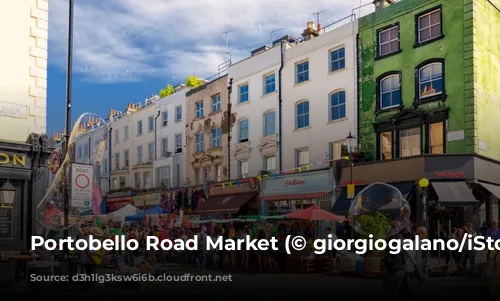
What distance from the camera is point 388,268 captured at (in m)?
11.4

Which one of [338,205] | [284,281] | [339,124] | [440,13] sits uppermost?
[440,13]

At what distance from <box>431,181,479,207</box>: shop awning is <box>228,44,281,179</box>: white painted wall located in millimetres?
10281

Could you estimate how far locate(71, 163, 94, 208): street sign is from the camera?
1366 cm

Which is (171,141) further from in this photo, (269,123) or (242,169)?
(269,123)

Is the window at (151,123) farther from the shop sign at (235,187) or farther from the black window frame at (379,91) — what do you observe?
the black window frame at (379,91)

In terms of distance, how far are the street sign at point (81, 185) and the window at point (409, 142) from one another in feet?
53.0

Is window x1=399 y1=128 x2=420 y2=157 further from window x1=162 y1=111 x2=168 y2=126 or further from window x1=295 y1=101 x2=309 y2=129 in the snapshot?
window x1=162 y1=111 x2=168 y2=126

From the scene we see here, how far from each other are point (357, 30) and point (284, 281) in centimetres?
1559

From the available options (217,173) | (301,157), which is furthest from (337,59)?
(217,173)

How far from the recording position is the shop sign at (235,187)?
110ft

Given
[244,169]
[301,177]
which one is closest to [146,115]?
[244,169]

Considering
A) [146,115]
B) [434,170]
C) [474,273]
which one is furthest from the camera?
[146,115]

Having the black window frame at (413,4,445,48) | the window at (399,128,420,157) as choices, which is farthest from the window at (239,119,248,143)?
the black window frame at (413,4,445,48)

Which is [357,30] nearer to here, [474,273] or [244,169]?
[244,169]
